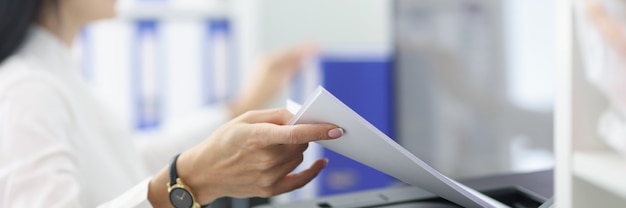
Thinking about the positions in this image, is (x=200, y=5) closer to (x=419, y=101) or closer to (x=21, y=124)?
(x=419, y=101)

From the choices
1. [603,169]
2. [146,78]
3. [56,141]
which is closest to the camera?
[603,169]

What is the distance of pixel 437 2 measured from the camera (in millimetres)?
1425

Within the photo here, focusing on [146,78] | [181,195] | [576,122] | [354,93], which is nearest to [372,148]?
[576,122]

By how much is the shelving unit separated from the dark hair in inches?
31.5

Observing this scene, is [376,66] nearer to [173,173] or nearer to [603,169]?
[173,173]

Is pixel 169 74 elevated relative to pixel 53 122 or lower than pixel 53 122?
lower

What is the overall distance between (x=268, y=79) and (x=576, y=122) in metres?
1.10

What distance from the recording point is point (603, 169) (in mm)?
374

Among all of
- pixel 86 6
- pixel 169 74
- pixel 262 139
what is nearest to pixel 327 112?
pixel 262 139

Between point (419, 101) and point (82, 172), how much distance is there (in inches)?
32.7

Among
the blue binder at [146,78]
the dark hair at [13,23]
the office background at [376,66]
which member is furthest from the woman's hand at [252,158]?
the blue binder at [146,78]

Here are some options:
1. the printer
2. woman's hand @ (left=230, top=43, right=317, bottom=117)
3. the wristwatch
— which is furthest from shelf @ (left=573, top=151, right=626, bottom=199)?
woman's hand @ (left=230, top=43, right=317, bottom=117)

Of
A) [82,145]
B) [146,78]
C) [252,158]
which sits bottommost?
[146,78]

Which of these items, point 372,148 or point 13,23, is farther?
point 13,23
